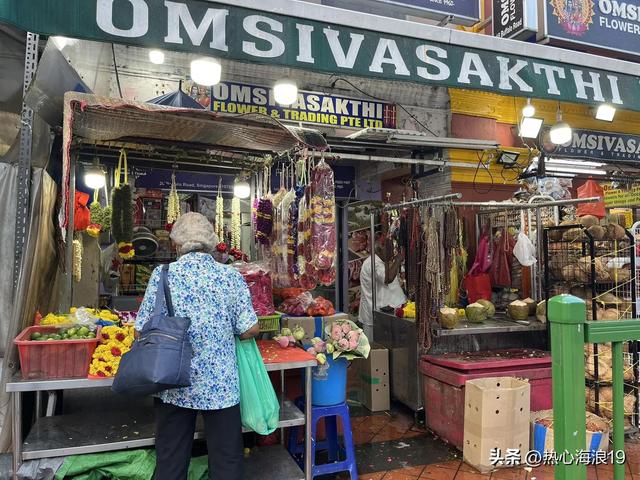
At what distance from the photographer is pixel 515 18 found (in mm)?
6484

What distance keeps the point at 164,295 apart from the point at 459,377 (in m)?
2.94

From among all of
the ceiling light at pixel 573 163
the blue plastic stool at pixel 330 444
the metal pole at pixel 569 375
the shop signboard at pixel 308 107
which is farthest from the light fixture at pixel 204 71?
the ceiling light at pixel 573 163

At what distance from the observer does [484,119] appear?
7.71 metres

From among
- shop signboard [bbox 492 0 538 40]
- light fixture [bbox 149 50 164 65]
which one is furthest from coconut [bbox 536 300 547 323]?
light fixture [bbox 149 50 164 65]

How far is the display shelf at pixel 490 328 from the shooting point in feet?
16.4

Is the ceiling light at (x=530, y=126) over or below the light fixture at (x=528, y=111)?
below

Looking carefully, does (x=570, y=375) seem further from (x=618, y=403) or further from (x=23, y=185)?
(x=23, y=185)

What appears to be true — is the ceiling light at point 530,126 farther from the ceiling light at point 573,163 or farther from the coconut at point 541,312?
the coconut at point 541,312

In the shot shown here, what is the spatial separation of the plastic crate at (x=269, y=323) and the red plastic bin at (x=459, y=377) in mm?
1787

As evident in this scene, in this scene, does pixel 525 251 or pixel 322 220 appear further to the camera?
pixel 525 251

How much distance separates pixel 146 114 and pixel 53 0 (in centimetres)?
93

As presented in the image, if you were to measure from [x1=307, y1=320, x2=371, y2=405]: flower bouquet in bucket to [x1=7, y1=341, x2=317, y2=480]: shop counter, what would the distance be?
8.0 inches

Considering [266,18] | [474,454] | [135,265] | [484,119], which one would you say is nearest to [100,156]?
[266,18]

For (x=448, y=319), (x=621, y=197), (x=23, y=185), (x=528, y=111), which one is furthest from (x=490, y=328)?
(x=621, y=197)
